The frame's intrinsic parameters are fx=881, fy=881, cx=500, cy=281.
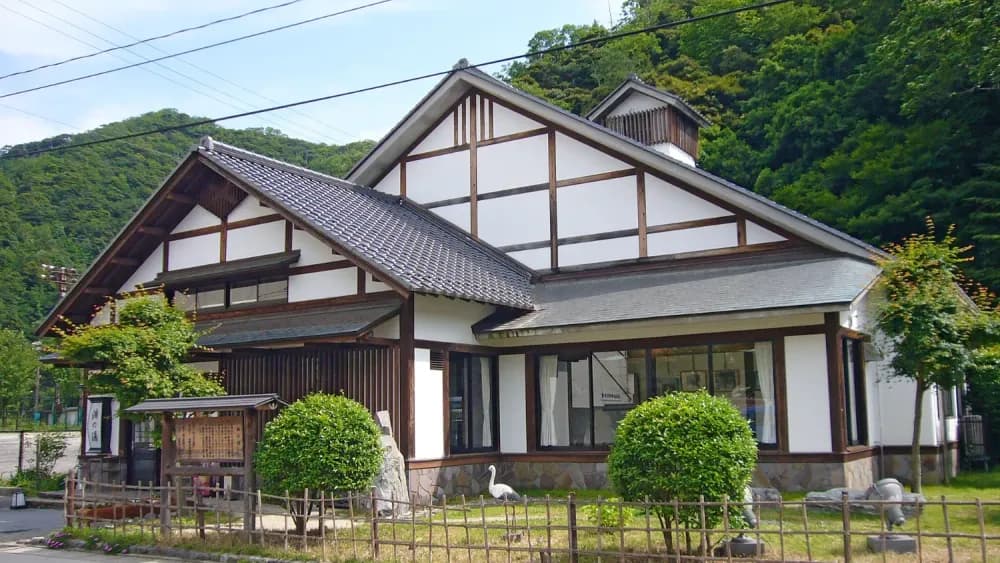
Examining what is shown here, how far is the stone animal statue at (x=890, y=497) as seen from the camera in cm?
1002

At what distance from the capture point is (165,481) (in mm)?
12438

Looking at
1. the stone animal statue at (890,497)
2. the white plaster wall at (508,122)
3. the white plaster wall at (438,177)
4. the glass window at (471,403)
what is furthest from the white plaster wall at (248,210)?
the stone animal statue at (890,497)

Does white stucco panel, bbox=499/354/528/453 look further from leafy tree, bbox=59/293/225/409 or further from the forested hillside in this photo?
the forested hillside

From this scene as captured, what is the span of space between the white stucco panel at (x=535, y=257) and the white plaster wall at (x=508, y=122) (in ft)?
8.46

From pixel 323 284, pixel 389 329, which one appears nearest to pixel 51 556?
pixel 389 329

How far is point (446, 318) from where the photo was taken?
15391 millimetres

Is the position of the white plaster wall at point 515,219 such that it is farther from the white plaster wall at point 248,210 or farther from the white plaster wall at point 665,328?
the white plaster wall at point 248,210

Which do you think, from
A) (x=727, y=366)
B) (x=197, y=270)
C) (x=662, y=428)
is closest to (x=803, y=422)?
(x=727, y=366)

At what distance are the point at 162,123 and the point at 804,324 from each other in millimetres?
48653

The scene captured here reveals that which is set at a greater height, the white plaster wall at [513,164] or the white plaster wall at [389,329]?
the white plaster wall at [513,164]

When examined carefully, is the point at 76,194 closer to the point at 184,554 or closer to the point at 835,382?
the point at 184,554

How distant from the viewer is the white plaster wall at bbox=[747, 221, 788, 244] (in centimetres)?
1602

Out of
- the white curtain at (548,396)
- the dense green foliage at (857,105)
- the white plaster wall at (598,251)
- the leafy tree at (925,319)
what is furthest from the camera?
the dense green foliage at (857,105)

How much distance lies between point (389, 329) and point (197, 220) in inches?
225
